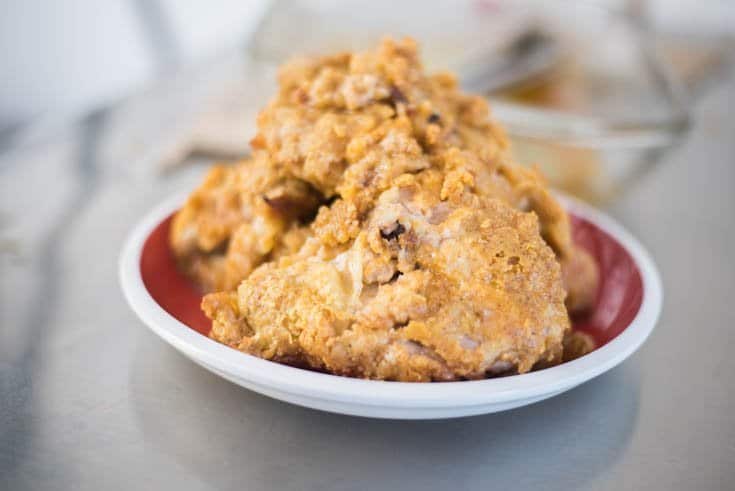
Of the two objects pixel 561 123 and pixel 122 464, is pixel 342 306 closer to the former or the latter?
pixel 122 464

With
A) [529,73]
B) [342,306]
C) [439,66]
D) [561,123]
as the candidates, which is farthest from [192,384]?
[529,73]

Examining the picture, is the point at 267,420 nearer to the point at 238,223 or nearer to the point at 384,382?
the point at 384,382

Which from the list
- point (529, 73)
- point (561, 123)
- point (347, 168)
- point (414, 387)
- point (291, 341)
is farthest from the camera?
point (529, 73)

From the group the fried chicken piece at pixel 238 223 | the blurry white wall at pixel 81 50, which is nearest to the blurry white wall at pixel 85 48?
the blurry white wall at pixel 81 50

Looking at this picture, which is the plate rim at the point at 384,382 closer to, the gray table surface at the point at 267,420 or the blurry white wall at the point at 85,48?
the gray table surface at the point at 267,420

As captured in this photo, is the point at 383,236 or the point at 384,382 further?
the point at 383,236

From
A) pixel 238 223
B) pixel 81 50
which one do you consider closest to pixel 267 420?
pixel 238 223

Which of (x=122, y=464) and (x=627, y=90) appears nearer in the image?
(x=122, y=464)
